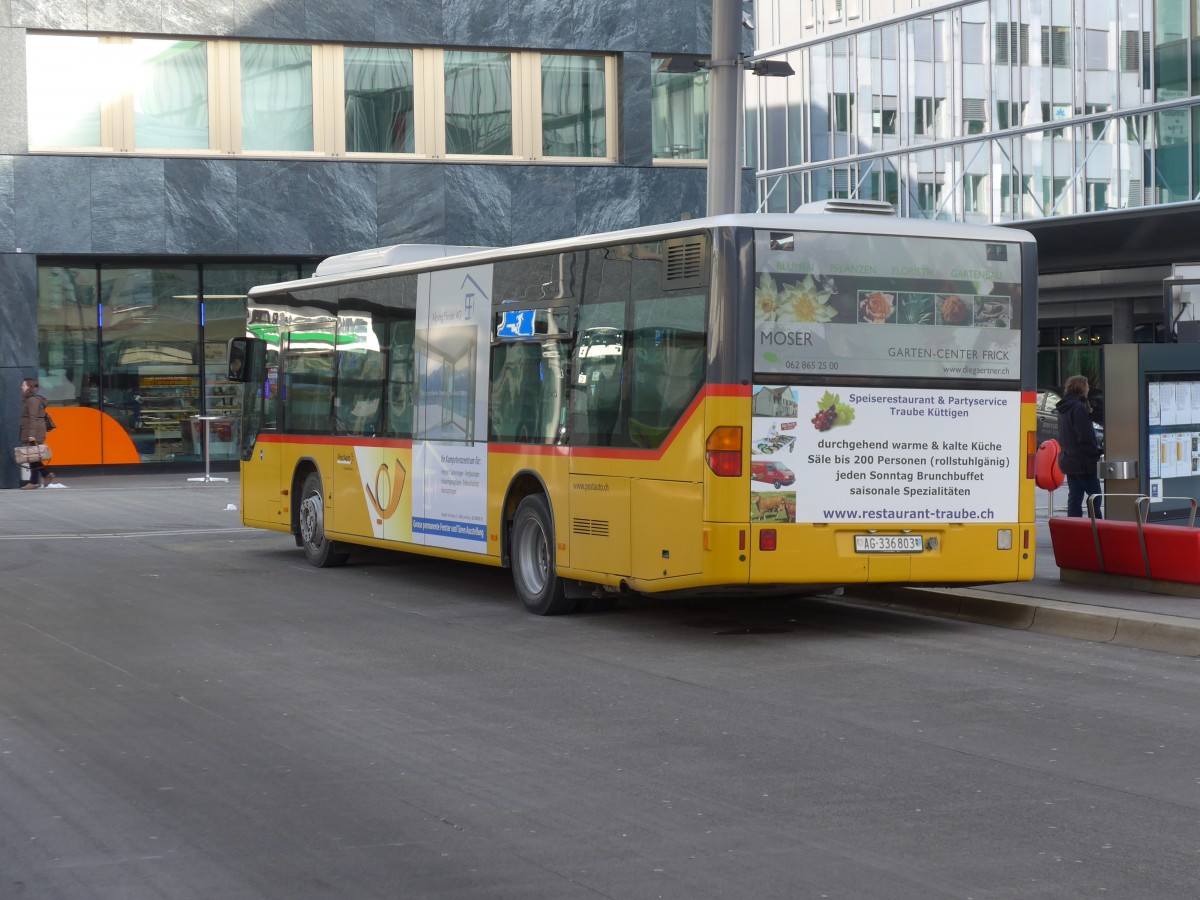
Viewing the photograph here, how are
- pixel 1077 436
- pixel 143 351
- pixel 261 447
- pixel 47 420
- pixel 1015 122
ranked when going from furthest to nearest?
1. pixel 1015 122
2. pixel 143 351
3. pixel 47 420
4. pixel 261 447
5. pixel 1077 436

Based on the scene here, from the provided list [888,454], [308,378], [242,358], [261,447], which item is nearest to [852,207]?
[888,454]

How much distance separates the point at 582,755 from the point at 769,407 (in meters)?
4.13

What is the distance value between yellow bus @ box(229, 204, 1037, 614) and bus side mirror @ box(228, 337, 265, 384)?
6.29 meters

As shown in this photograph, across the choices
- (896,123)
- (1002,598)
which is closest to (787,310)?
(1002,598)

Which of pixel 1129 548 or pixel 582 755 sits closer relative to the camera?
pixel 582 755

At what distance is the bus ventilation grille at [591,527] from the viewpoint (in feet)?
40.5

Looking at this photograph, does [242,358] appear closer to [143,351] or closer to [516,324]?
[516,324]

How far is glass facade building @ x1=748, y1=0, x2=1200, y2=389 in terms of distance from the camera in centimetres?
3972

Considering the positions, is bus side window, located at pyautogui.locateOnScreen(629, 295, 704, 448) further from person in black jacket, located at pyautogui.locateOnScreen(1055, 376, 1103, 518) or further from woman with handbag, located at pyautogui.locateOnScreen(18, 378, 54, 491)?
woman with handbag, located at pyautogui.locateOnScreen(18, 378, 54, 491)

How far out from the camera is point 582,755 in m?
7.83

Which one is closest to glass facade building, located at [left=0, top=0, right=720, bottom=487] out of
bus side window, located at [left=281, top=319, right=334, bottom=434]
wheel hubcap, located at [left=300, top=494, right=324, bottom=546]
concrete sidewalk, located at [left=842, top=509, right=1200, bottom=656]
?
bus side window, located at [left=281, top=319, right=334, bottom=434]

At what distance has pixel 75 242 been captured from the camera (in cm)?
2997

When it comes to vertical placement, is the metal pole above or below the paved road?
above

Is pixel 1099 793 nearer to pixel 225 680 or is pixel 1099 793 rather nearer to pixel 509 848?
pixel 509 848
